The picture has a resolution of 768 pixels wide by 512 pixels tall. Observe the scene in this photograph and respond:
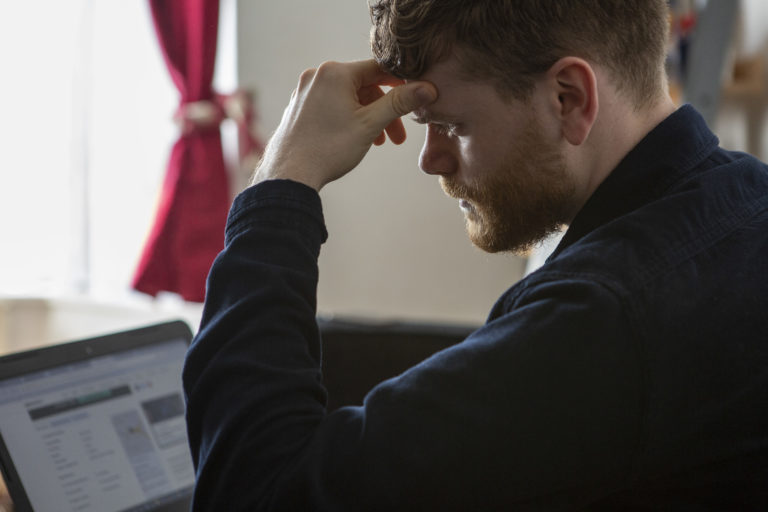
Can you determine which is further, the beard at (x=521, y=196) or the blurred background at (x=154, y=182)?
the blurred background at (x=154, y=182)

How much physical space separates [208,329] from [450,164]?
0.35m

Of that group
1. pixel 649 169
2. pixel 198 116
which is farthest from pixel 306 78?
pixel 198 116

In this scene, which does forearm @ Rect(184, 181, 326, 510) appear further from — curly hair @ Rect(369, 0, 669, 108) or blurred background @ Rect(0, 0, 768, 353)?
blurred background @ Rect(0, 0, 768, 353)

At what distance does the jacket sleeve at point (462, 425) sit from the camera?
2.06ft

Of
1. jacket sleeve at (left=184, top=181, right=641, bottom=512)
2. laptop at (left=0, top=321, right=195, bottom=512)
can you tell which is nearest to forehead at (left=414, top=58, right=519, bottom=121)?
jacket sleeve at (left=184, top=181, right=641, bottom=512)

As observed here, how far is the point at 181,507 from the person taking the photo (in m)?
0.92

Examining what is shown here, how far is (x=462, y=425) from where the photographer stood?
629 millimetres

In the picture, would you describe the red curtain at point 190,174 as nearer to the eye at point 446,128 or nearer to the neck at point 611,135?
the eye at point 446,128

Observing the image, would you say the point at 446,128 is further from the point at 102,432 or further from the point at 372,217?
the point at 372,217

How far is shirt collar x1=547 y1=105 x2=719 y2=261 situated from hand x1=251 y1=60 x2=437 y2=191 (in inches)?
8.3

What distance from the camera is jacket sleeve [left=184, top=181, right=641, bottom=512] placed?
63cm

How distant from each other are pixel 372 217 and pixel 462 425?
2033mm

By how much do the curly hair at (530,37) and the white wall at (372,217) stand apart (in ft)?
5.55

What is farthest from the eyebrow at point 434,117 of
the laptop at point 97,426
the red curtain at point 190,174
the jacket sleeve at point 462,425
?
the red curtain at point 190,174
